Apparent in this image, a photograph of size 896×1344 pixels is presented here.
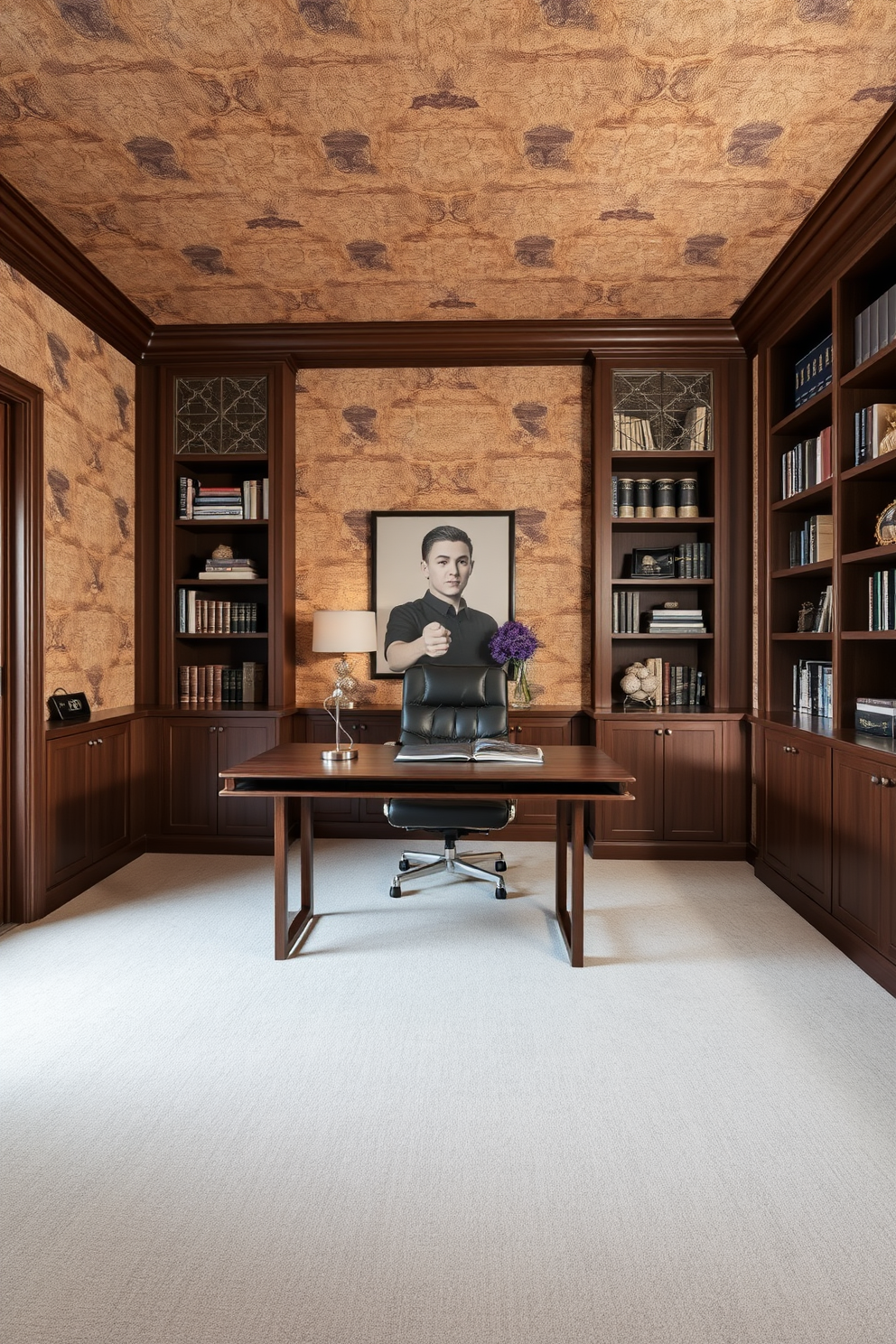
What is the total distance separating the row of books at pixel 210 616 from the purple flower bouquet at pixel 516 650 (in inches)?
58.8

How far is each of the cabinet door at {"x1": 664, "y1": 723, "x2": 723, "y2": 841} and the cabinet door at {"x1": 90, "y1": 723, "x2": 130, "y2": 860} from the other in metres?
3.01

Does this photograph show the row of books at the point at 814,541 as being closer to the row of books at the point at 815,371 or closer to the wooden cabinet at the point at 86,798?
the row of books at the point at 815,371

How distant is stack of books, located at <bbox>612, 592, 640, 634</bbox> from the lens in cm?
464

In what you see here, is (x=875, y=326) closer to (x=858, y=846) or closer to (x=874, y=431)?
(x=874, y=431)

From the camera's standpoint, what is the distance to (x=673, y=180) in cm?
307

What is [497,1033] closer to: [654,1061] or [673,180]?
[654,1061]

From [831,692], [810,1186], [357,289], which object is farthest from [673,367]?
[810,1186]

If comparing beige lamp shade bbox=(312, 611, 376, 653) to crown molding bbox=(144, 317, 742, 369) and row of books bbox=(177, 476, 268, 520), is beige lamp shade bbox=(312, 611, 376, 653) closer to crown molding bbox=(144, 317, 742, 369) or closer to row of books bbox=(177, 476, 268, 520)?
row of books bbox=(177, 476, 268, 520)

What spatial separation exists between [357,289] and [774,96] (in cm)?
215

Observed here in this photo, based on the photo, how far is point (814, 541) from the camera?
12.5 ft

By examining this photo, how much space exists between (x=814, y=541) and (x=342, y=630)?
2.48 meters

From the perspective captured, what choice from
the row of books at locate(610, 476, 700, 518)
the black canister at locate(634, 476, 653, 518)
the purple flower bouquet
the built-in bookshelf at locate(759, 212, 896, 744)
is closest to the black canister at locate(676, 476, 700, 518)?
the row of books at locate(610, 476, 700, 518)

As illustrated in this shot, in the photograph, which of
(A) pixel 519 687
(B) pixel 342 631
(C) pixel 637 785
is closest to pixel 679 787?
(C) pixel 637 785

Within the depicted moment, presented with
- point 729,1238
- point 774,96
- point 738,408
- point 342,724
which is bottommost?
point 729,1238
